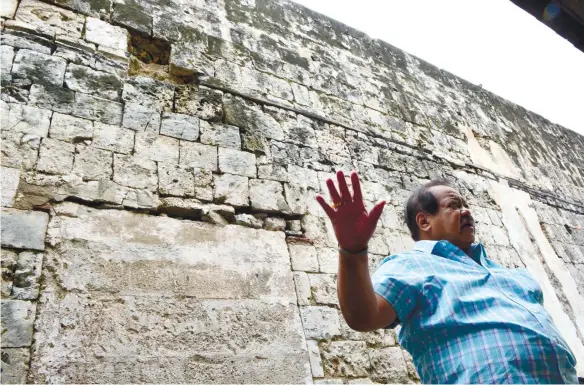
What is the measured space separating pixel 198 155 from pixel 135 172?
1.54ft

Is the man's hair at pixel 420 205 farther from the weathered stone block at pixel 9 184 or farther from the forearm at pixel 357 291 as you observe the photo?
the weathered stone block at pixel 9 184

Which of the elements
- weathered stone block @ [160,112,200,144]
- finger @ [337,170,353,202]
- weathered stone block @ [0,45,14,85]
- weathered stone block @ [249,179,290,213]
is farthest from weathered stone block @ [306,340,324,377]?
weathered stone block @ [0,45,14,85]

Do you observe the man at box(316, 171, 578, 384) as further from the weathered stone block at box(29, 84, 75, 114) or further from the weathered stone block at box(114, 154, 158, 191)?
the weathered stone block at box(29, 84, 75, 114)

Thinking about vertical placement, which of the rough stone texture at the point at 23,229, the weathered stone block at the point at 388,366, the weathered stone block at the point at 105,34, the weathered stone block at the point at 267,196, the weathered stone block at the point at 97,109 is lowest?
the weathered stone block at the point at 388,366

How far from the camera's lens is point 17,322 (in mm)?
1907

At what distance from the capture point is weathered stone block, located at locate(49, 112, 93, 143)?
2.49 m

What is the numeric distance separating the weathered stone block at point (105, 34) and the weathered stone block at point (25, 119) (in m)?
0.82

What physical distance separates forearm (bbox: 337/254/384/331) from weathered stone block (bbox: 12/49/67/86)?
7.79 ft

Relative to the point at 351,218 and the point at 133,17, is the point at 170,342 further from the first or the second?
the point at 133,17

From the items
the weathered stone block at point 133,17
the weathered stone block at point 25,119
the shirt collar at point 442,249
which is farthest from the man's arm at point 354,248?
the weathered stone block at point 133,17

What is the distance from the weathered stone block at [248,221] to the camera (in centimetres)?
280

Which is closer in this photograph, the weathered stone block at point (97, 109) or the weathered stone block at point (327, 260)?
the weathered stone block at point (97, 109)

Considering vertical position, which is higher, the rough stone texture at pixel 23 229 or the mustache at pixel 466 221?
the mustache at pixel 466 221

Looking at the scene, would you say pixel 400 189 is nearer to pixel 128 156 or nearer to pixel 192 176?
pixel 192 176
